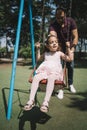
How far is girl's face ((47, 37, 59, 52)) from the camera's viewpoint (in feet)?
16.9

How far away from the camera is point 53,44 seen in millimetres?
5230

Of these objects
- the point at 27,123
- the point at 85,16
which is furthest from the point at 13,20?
the point at 27,123

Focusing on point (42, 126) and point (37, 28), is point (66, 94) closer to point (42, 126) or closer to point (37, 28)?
point (42, 126)

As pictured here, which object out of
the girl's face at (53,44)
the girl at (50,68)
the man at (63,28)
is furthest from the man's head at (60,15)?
the girl's face at (53,44)

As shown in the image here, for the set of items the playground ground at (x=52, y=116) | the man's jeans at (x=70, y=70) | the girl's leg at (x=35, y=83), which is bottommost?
the playground ground at (x=52, y=116)

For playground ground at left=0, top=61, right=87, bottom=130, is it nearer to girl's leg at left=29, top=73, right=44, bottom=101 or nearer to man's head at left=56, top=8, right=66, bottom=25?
girl's leg at left=29, top=73, right=44, bottom=101

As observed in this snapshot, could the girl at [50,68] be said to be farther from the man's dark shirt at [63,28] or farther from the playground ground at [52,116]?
the man's dark shirt at [63,28]

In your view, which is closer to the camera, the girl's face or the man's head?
the girl's face

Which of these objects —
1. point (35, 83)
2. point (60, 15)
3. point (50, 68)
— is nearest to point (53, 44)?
point (50, 68)

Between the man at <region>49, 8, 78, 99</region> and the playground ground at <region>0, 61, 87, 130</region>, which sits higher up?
the man at <region>49, 8, 78, 99</region>

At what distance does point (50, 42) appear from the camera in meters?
5.20

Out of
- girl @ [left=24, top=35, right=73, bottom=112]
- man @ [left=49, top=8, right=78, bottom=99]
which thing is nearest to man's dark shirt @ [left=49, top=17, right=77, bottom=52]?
man @ [left=49, top=8, right=78, bottom=99]

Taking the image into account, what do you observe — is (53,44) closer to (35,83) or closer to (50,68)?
(50,68)

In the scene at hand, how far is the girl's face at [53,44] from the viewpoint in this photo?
5.16 metres
